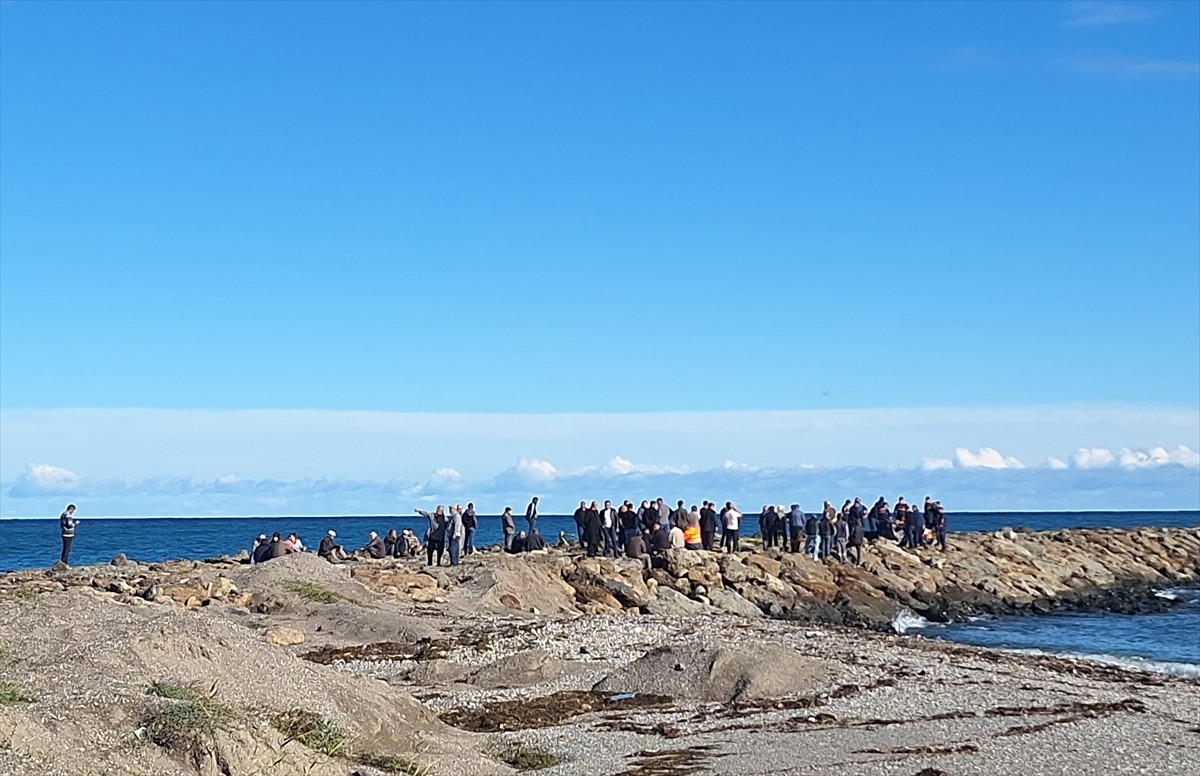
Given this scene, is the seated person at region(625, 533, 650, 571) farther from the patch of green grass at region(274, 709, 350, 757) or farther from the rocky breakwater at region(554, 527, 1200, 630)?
the patch of green grass at region(274, 709, 350, 757)

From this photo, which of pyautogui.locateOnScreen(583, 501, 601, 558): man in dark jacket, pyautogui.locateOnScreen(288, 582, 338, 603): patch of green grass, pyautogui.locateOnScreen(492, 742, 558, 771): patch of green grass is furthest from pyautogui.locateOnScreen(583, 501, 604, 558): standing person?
pyautogui.locateOnScreen(492, 742, 558, 771): patch of green grass

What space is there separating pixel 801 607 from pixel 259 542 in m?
13.5

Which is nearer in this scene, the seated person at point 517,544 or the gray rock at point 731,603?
the gray rock at point 731,603

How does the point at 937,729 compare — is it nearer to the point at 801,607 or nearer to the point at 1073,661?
the point at 1073,661

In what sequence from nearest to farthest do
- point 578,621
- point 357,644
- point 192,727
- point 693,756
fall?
1. point 192,727
2. point 693,756
3. point 357,644
4. point 578,621

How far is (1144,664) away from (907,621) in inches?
376

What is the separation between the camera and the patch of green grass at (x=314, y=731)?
1204cm

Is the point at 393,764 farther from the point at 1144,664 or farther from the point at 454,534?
the point at 454,534

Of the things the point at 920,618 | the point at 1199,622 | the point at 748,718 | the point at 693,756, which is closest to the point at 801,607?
the point at 920,618

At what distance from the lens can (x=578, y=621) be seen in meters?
24.4

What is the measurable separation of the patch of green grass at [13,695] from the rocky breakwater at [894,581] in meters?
18.2

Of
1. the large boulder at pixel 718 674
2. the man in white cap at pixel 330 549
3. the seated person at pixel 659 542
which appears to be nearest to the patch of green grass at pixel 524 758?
the large boulder at pixel 718 674

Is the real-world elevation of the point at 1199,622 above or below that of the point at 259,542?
below

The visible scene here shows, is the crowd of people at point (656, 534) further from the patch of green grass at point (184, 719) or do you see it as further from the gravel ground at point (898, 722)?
the patch of green grass at point (184, 719)
